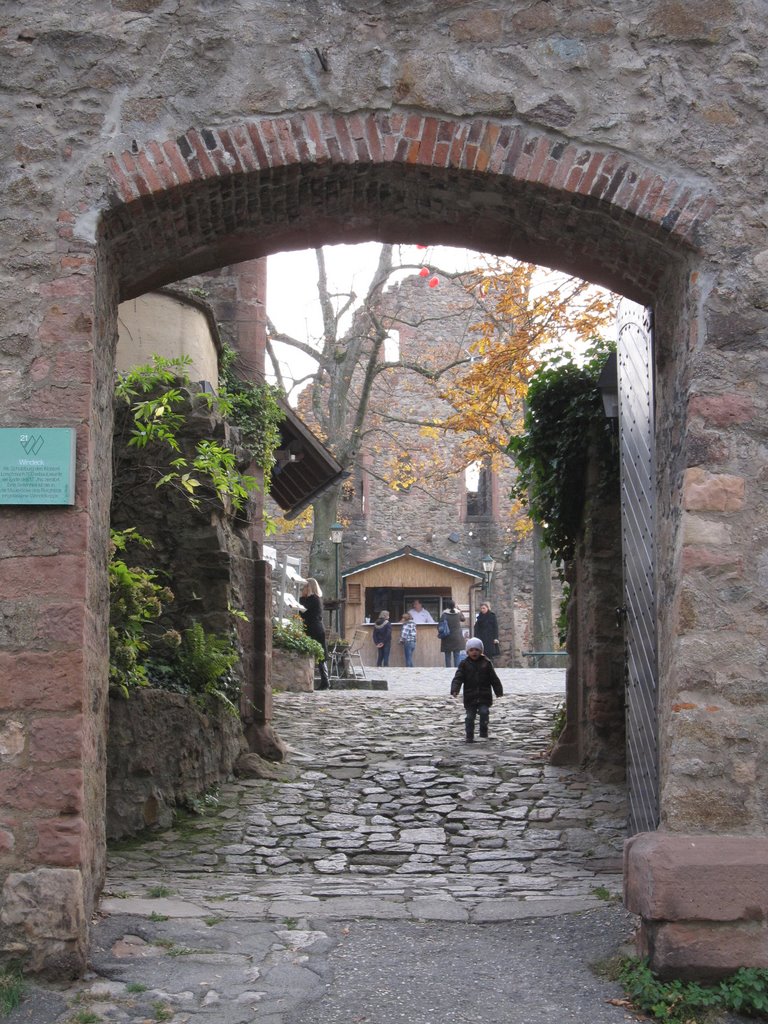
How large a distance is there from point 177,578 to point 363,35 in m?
5.14

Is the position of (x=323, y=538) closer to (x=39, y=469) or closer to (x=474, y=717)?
(x=474, y=717)

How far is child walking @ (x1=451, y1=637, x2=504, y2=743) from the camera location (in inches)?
401

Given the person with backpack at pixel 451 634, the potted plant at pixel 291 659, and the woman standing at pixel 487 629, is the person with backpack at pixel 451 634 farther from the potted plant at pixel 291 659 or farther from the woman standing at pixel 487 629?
the potted plant at pixel 291 659

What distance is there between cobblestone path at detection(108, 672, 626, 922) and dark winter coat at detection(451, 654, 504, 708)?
375 mm

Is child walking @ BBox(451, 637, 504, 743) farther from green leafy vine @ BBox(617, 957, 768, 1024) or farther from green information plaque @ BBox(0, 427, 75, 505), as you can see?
green information plaque @ BBox(0, 427, 75, 505)

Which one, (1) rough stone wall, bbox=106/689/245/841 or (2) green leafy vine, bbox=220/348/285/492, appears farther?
(2) green leafy vine, bbox=220/348/285/492

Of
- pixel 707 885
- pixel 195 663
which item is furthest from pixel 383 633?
pixel 707 885

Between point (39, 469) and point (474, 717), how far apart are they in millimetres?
6638

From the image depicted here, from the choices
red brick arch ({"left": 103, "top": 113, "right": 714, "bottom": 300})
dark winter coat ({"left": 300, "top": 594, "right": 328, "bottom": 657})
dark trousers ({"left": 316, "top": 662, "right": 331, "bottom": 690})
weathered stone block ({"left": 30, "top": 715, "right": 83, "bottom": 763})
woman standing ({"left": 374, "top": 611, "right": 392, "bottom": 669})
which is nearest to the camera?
weathered stone block ({"left": 30, "top": 715, "right": 83, "bottom": 763})

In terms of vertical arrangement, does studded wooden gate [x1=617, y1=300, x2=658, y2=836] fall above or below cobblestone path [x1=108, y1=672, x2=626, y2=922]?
above

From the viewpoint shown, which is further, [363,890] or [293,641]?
[293,641]

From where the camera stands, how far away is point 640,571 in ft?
18.7

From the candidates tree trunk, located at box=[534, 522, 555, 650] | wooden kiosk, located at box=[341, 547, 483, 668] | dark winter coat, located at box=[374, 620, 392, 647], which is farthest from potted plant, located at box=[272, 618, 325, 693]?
wooden kiosk, located at box=[341, 547, 483, 668]

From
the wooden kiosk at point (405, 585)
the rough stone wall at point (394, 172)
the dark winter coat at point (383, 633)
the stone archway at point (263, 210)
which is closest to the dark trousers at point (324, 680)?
the dark winter coat at point (383, 633)
